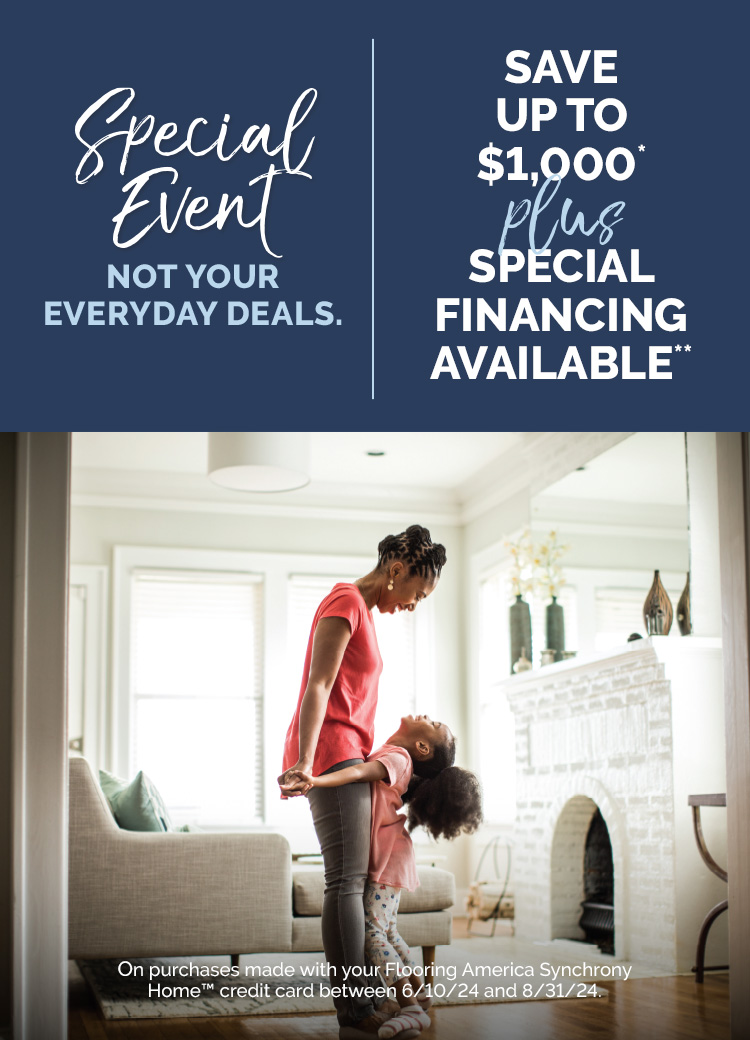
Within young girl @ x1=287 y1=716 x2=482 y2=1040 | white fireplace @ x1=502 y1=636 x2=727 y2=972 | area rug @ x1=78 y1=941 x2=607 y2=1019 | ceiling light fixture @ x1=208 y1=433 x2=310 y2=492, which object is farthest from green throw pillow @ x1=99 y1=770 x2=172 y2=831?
white fireplace @ x1=502 y1=636 x2=727 y2=972

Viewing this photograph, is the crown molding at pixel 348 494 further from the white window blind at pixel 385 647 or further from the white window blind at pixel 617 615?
the white window blind at pixel 617 615

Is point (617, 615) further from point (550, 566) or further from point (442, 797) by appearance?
point (442, 797)

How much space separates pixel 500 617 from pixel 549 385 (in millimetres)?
5014

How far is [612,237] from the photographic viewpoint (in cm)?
270

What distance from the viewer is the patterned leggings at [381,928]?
9.14 ft

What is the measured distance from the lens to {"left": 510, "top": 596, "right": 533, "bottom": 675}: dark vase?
6547 millimetres

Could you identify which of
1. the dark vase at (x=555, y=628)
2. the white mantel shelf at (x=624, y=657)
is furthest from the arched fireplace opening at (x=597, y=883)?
the dark vase at (x=555, y=628)

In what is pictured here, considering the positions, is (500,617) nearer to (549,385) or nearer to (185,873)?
(185,873)

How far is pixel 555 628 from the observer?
20.7ft

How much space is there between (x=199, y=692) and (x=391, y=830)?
15.7ft

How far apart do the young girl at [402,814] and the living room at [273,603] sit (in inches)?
131

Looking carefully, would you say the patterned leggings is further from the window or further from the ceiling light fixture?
the window

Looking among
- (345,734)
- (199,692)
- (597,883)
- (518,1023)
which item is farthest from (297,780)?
(199,692)

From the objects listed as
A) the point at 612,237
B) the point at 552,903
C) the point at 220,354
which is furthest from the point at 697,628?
the point at 220,354
